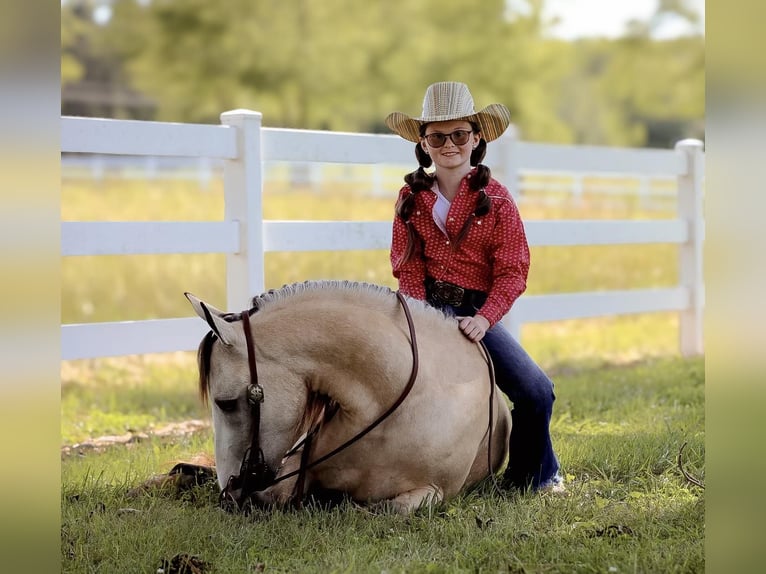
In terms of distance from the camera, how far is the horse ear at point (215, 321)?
3434 mm

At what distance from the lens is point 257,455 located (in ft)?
12.0

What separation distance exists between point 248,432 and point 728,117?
198 cm

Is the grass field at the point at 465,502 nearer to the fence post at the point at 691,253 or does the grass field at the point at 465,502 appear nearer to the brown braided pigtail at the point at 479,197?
the fence post at the point at 691,253

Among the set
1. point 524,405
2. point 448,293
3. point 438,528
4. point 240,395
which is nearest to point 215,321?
point 240,395

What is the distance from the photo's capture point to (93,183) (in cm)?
2225

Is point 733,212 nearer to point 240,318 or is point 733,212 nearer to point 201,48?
point 240,318

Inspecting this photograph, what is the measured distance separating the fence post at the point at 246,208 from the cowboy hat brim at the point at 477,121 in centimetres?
171

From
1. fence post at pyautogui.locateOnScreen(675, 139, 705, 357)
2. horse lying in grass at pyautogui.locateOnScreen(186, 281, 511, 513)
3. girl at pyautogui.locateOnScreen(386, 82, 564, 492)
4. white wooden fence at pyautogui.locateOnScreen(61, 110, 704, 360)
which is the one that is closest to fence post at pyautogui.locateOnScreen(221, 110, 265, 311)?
white wooden fence at pyautogui.locateOnScreen(61, 110, 704, 360)

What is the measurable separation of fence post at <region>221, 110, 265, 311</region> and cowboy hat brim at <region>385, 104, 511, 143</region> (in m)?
1.71

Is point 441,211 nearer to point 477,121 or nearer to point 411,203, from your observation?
point 411,203

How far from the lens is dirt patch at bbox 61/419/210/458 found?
18.2ft

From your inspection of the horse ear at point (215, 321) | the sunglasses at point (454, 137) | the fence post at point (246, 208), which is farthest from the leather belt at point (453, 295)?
the fence post at point (246, 208)

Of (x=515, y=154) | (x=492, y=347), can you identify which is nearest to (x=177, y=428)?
(x=492, y=347)

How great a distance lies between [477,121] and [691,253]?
539 centimetres
